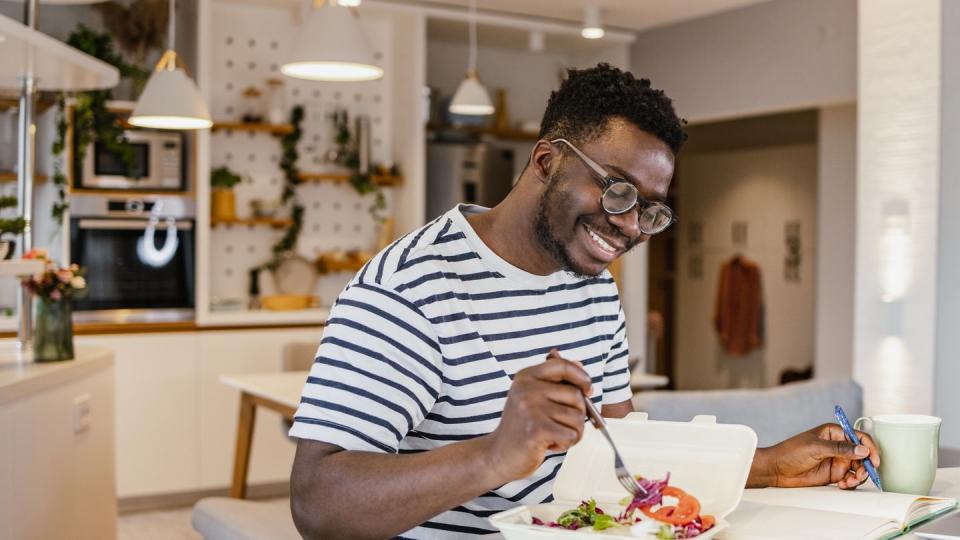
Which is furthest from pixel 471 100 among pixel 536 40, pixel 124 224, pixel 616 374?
pixel 616 374

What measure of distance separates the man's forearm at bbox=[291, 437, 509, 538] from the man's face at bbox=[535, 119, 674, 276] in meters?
0.35

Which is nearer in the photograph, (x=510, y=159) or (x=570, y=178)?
(x=570, y=178)

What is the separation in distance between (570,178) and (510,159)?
17.1 feet

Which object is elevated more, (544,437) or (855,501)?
(544,437)

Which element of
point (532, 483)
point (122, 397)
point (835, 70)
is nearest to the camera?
point (532, 483)

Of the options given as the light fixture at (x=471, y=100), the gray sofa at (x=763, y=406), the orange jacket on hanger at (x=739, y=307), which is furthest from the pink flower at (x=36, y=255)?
the orange jacket on hanger at (x=739, y=307)

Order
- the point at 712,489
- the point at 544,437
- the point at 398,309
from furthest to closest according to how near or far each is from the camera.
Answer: the point at 398,309 → the point at 712,489 → the point at 544,437

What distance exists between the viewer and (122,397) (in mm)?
5293

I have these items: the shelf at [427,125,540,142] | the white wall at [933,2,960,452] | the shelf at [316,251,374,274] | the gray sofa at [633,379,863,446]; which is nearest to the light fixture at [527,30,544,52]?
the shelf at [427,125,540,142]

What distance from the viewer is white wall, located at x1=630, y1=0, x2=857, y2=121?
570 cm

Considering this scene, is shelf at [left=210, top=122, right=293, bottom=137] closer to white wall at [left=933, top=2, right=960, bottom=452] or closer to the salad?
white wall at [left=933, top=2, right=960, bottom=452]

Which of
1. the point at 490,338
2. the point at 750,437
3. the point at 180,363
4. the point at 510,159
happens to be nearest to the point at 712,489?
the point at 750,437

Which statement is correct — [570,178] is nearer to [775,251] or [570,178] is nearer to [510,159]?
[510,159]

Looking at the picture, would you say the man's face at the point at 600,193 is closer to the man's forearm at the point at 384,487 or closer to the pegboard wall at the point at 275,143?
the man's forearm at the point at 384,487
